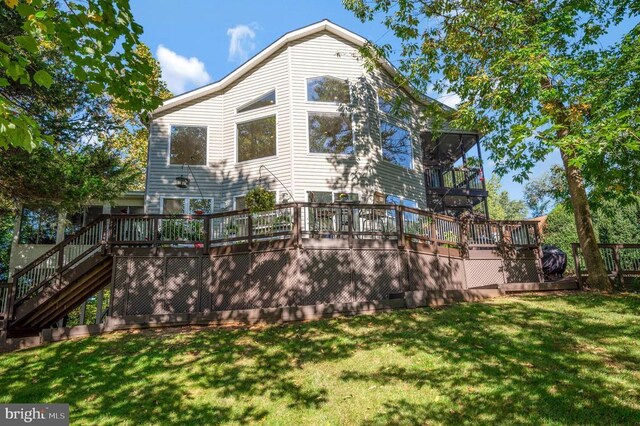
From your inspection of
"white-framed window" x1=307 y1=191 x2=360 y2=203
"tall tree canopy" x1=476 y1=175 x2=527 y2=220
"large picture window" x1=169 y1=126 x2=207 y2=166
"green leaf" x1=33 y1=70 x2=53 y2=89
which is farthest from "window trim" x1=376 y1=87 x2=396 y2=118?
"tall tree canopy" x1=476 y1=175 x2=527 y2=220

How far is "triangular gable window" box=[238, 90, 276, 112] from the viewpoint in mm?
14797

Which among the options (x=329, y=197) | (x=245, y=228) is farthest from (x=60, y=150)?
(x=329, y=197)

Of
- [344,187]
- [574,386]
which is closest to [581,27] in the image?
[344,187]

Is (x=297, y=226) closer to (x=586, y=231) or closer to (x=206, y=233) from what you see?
(x=206, y=233)

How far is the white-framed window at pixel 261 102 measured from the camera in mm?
14805

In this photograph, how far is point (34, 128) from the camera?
338 centimetres

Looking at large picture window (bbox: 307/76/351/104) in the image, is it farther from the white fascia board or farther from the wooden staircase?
the wooden staircase

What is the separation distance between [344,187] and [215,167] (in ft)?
16.5

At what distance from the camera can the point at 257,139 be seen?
14789 millimetres

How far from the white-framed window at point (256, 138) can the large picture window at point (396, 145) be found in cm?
403

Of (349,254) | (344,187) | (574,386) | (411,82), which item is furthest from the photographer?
(411,82)

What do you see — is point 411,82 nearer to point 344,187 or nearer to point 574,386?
point 344,187

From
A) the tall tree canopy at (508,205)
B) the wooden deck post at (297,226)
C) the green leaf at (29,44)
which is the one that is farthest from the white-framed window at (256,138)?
the tall tree canopy at (508,205)

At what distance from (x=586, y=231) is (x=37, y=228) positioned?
2103 cm
